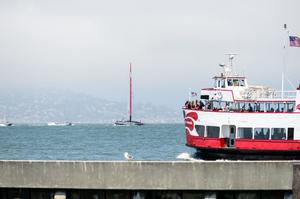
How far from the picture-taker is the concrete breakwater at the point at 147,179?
1648 centimetres

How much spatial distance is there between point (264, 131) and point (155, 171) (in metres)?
26.4

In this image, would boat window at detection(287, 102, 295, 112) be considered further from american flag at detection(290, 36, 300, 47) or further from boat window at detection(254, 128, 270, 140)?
american flag at detection(290, 36, 300, 47)

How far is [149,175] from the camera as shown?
1669 cm

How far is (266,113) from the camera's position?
41.8 meters

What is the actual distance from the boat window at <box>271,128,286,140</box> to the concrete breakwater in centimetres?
2545

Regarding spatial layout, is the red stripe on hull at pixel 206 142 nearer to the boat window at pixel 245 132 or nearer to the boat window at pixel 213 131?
the boat window at pixel 213 131

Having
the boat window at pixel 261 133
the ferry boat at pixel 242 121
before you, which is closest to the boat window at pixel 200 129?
the ferry boat at pixel 242 121

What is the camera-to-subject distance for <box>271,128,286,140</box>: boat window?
137 ft

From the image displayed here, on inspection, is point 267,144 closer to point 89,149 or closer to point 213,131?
point 213,131

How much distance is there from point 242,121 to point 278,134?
7.39ft

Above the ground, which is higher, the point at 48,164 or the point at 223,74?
the point at 223,74

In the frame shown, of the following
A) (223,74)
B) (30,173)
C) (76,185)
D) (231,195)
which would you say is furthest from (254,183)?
(223,74)

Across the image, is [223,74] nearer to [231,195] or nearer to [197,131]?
[197,131]

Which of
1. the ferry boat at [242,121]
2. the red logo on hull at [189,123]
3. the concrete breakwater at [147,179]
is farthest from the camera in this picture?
the red logo on hull at [189,123]
